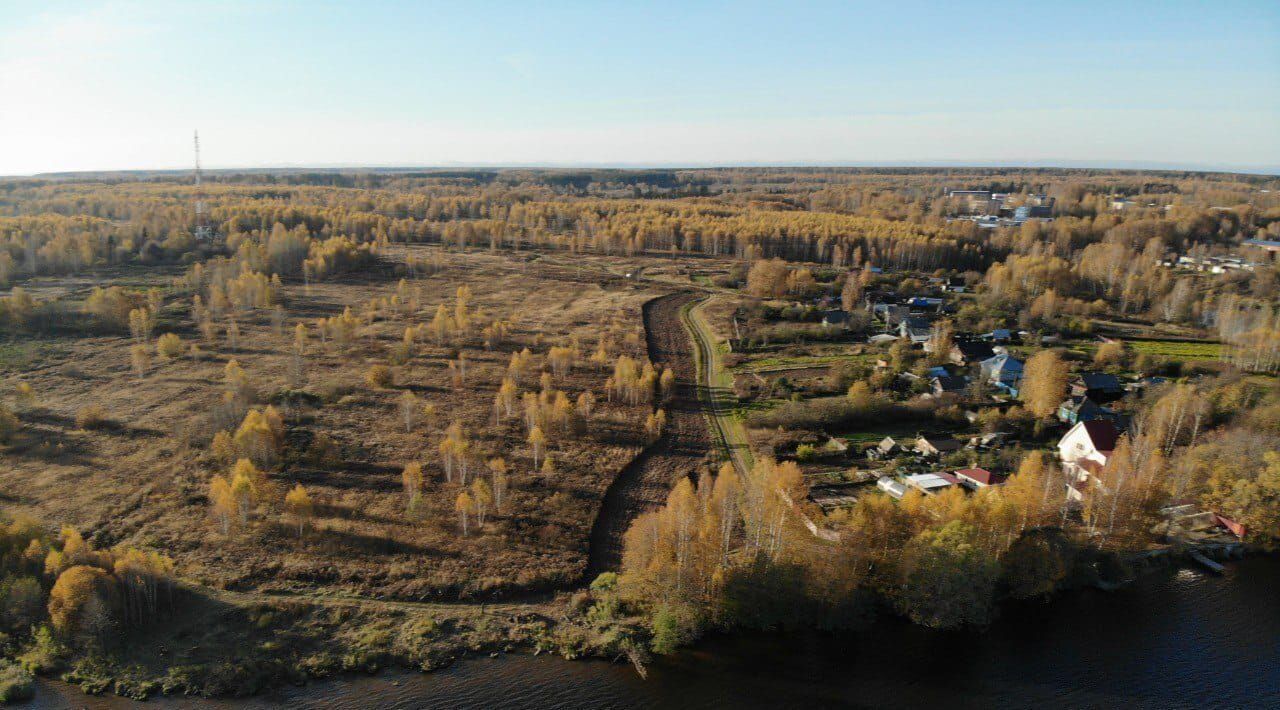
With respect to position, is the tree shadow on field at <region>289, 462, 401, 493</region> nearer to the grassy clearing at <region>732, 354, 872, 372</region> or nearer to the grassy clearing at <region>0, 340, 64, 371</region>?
the grassy clearing at <region>732, 354, 872, 372</region>

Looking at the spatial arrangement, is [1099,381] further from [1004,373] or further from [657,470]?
[657,470]

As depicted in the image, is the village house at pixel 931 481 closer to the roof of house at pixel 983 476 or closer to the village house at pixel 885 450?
the roof of house at pixel 983 476

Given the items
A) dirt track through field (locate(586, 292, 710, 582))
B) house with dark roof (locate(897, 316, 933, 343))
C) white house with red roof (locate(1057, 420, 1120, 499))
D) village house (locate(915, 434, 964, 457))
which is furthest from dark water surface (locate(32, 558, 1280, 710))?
house with dark roof (locate(897, 316, 933, 343))

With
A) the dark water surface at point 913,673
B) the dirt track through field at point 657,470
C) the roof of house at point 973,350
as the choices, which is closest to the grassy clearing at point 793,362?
the dirt track through field at point 657,470

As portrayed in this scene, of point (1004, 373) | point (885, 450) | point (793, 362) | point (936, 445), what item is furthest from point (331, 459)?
point (1004, 373)

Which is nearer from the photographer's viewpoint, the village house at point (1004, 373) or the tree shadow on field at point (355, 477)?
the tree shadow on field at point (355, 477)

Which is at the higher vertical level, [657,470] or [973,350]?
[973,350]

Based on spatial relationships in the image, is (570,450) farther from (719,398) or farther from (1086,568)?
(1086,568)
